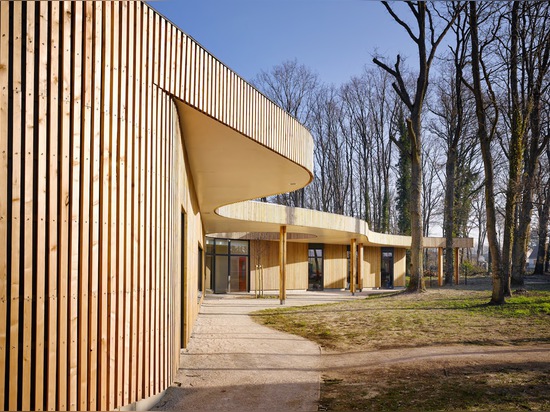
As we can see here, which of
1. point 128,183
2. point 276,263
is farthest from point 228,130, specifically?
point 276,263

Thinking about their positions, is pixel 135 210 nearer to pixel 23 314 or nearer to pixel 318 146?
pixel 23 314

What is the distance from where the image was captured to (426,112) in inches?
1346

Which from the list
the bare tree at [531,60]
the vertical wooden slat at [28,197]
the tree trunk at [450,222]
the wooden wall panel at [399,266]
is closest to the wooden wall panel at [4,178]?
the vertical wooden slat at [28,197]

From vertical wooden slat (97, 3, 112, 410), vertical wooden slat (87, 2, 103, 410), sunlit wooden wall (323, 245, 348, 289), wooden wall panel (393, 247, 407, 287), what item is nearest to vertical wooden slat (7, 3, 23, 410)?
vertical wooden slat (87, 2, 103, 410)

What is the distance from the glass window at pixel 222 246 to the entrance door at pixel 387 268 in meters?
11.6

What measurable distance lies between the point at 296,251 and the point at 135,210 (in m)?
22.1

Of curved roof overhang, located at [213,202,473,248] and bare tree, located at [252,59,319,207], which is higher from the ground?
bare tree, located at [252,59,319,207]

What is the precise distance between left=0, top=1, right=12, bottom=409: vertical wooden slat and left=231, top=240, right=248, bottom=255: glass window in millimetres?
20959

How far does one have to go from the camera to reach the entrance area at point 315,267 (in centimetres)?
2783

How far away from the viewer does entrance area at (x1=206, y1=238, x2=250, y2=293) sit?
2392cm

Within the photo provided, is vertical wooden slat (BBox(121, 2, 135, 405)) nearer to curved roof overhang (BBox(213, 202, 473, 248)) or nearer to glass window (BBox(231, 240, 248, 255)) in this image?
curved roof overhang (BBox(213, 202, 473, 248))

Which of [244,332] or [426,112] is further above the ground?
[426,112]

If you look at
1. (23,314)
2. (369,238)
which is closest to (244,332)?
(23,314)

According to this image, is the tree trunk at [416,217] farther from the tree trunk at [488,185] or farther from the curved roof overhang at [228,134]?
the curved roof overhang at [228,134]
